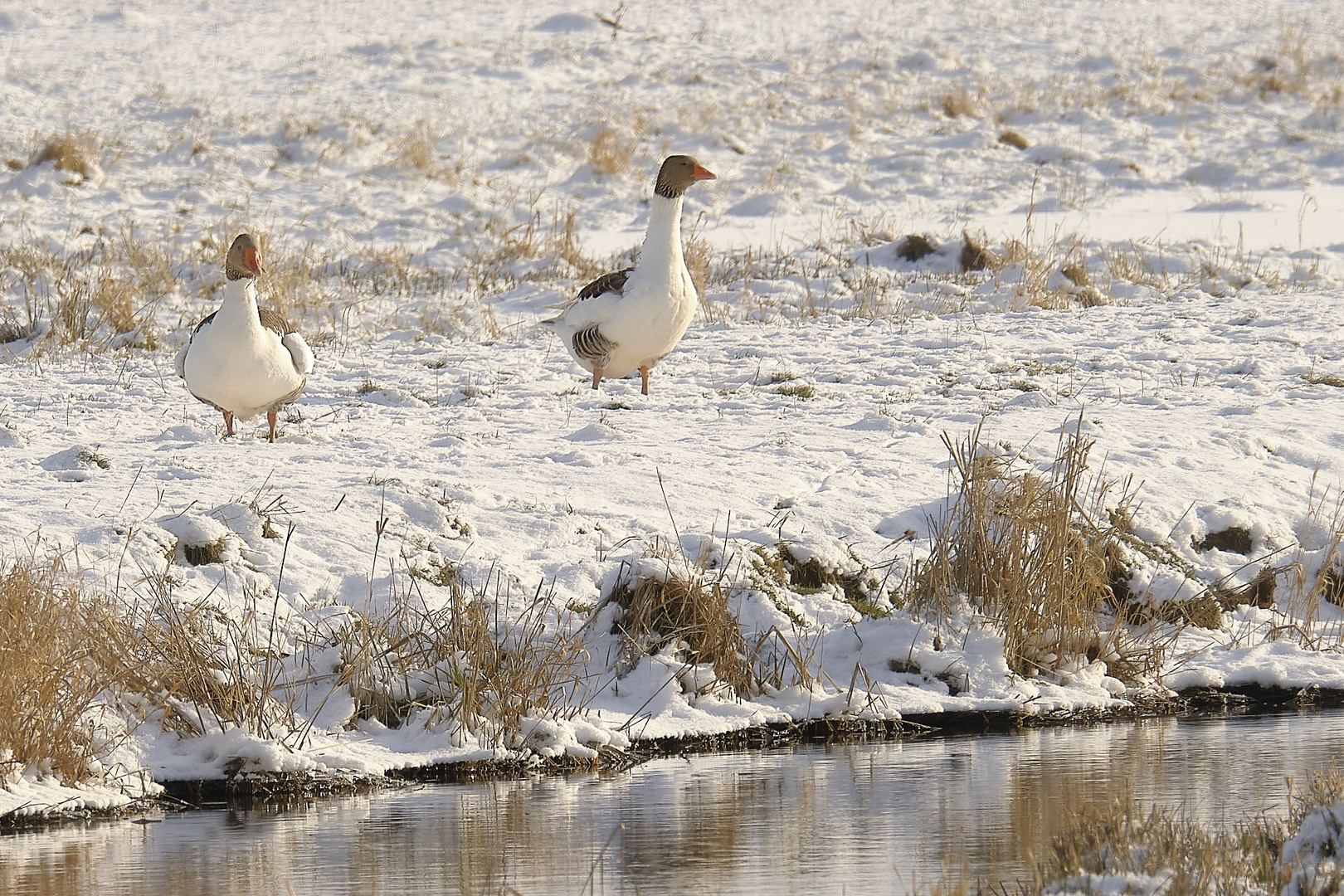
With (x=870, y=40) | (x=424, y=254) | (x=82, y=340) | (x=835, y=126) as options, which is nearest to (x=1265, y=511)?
(x=82, y=340)

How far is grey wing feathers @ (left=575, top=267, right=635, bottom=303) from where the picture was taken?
1073cm

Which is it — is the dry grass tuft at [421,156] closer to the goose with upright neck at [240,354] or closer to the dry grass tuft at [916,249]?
the dry grass tuft at [916,249]

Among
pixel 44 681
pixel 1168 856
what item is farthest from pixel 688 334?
pixel 1168 856

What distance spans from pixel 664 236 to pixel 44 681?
578 centimetres

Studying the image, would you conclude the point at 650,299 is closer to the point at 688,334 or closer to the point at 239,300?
the point at 239,300

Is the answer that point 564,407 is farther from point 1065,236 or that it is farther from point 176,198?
point 176,198

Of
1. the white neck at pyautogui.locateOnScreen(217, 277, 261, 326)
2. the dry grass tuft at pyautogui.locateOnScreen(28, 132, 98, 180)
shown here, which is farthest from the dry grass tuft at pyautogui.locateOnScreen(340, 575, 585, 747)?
the dry grass tuft at pyautogui.locateOnScreen(28, 132, 98, 180)

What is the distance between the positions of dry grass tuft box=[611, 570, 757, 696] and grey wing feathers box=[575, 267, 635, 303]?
13.0ft

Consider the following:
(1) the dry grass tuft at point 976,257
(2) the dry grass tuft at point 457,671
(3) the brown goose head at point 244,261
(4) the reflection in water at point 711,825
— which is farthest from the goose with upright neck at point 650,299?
(1) the dry grass tuft at point 976,257

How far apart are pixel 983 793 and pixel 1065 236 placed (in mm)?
13225

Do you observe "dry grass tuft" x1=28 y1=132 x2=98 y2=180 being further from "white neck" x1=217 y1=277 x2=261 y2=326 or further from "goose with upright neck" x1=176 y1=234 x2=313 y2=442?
"white neck" x1=217 y1=277 x2=261 y2=326

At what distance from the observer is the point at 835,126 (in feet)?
82.3

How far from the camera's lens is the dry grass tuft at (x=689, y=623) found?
689 centimetres

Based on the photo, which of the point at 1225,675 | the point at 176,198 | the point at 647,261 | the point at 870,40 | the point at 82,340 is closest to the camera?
the point at 1225,675
